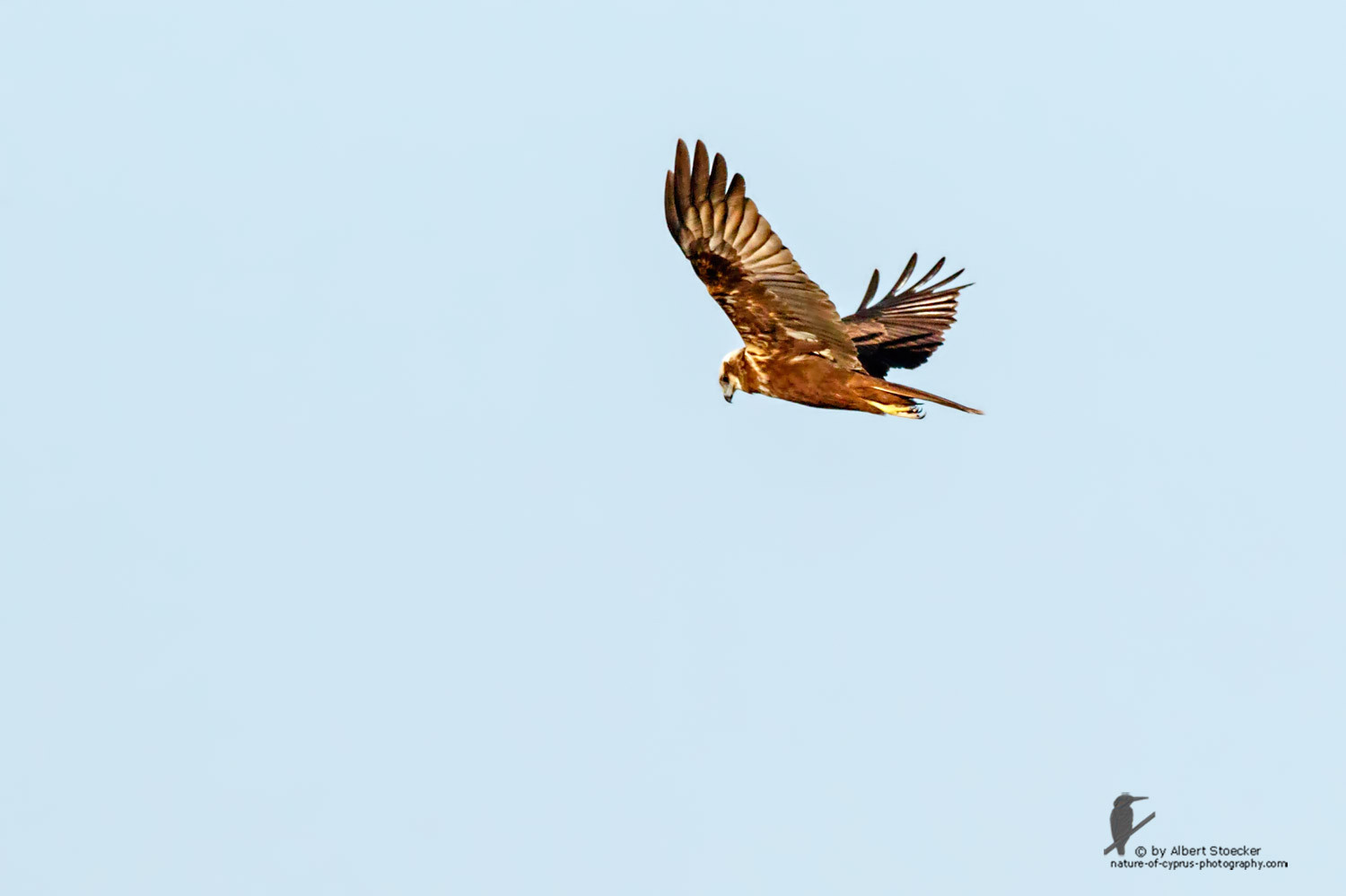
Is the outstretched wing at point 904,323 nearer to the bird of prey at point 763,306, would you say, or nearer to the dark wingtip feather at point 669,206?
the bird of prey at point 763,306

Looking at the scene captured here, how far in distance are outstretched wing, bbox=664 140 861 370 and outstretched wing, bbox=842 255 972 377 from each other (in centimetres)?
235

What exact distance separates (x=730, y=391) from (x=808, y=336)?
1.19 m

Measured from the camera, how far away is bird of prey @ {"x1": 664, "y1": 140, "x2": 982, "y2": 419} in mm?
16922

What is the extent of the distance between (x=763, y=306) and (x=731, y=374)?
1.25 m

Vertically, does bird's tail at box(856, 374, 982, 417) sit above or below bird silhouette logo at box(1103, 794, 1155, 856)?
above

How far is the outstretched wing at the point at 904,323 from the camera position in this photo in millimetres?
20969

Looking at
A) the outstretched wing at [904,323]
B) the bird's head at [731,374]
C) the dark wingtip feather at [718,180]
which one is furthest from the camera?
the outstretched wing at [904,323]

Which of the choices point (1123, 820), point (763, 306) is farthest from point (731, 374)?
point (1123, 820)

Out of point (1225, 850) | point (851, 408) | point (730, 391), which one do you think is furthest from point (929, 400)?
point (1225, 850)

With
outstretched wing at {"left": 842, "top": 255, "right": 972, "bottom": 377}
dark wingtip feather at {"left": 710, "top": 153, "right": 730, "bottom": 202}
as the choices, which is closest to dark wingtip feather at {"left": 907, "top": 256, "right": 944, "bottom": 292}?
outstretched wing at {"left": 842, "top": 255, "right": 972, "bottom": 377}

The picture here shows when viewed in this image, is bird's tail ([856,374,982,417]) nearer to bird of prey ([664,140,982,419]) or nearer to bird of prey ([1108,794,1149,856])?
bird of prey ([664,140,982,419])

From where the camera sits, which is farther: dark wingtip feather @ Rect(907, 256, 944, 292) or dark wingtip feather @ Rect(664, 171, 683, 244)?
dark wingtip feather @ Rect(907, 256, 944, 292)

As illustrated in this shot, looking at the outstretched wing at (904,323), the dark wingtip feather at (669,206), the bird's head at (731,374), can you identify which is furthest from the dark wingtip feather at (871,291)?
the dark wingtip feather at (669,206)

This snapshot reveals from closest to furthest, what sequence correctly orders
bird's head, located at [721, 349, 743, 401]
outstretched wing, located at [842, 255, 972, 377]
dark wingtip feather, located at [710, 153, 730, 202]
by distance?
1. dark wingtip feather, located at [710, 153, 730, 202]
2. bird's head, located at [721, 349, 743, 401]
3. outstretched wing, located at [842, 255, 972, 377]
